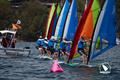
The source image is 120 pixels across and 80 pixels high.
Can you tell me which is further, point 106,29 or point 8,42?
point 8,42

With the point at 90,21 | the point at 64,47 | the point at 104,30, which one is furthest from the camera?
the point at 64,47

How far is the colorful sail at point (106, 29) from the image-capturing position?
102 feet

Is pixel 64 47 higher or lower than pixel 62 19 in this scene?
lower

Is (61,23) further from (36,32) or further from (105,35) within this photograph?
(36,32)

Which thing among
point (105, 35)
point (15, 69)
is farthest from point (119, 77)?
point (15, 69)

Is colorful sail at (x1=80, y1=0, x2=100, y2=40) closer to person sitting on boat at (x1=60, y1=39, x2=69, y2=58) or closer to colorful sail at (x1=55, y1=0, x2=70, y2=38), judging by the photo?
person sitting on boat at (x1=60, y1=39, x2=69, y2=58)

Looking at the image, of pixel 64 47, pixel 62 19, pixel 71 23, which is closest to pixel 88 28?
pixel 64 47

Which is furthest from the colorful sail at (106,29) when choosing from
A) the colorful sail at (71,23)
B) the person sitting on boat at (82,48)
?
the colorful sail at (71,23)

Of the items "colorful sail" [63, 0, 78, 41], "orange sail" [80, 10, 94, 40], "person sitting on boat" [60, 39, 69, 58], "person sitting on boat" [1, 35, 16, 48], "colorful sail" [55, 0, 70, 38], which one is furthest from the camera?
"person sitting on boat" [1, 35, 16, 48]

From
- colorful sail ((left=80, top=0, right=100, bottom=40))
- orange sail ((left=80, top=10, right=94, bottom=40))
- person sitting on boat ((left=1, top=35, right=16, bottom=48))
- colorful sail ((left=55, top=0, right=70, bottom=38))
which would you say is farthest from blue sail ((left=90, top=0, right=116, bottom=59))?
person sitting on boat ((left=1, top=35, right=16, bottom=48))

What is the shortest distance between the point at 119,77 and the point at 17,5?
10551 centimetres

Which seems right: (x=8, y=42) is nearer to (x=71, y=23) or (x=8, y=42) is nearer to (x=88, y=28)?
(x=71, y=23)

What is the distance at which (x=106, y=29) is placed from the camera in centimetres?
3130

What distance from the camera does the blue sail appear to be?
31.0m
